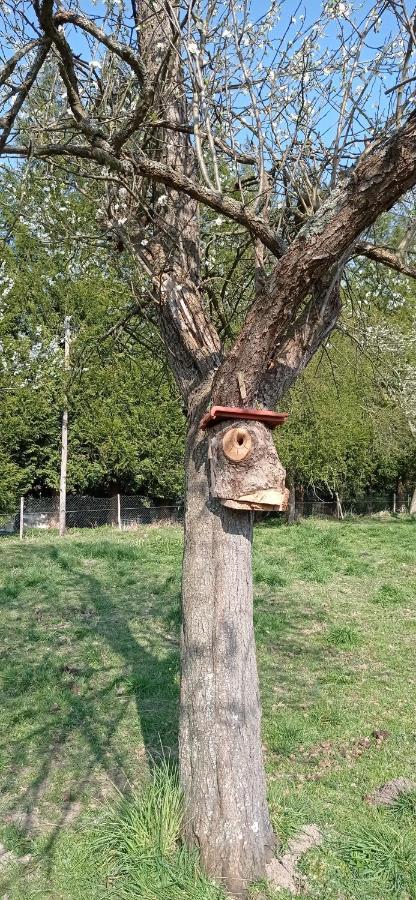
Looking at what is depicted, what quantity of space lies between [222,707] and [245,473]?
1.12 m

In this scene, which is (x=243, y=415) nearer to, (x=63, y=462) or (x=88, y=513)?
(x=63, y=462)

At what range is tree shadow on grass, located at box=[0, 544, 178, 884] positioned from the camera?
4.16 meters

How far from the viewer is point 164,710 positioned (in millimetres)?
5297

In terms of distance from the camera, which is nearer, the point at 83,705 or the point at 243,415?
the point at 243,415

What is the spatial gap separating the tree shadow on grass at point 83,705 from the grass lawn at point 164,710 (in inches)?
0.6

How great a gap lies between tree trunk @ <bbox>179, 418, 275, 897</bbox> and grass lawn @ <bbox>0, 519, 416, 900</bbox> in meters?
0.21

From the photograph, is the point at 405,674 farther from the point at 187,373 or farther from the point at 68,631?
the point at 187,373

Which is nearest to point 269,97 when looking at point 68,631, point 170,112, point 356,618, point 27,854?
point 170,112

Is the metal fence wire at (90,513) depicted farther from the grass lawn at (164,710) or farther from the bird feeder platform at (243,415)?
the bird feeder platform at (243,415)

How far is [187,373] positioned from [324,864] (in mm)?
2609

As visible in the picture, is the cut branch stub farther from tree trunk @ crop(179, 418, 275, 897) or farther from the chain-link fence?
the chain-link fence

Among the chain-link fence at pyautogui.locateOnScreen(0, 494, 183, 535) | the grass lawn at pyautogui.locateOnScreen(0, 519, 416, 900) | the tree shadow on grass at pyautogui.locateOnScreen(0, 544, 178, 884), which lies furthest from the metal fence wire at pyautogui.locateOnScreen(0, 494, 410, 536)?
the tree shadow on grass at pyautogui.locateOnScreen(0, 544, 178, 884)

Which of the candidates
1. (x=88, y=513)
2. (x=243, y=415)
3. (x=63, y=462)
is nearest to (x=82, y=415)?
(x=63, y=462)

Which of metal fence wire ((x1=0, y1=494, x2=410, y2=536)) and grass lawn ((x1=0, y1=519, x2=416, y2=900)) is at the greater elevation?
metal fence wire ((x1=0, y1=494, x2=410, y2=536))
